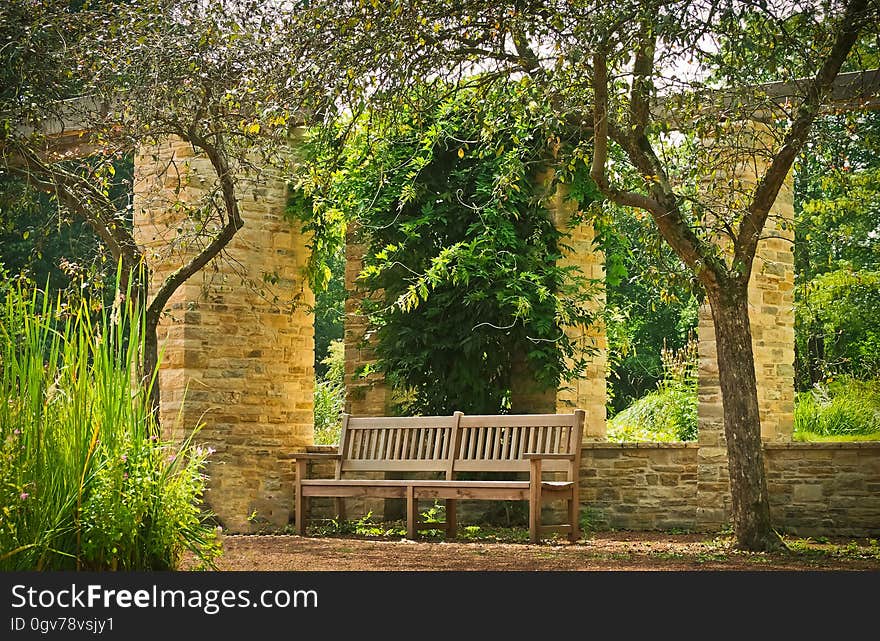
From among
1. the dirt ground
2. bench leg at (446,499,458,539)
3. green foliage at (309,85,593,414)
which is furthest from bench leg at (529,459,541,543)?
green foliage at (309,85,593,414)

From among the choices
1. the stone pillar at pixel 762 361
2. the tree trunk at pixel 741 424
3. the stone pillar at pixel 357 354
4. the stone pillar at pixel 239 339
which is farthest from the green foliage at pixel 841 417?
the stone pillar at pixel 239 339

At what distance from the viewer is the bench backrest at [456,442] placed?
7.44 metres

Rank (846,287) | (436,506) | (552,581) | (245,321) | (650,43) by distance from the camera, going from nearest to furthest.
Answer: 1. (552,581)
2. (650,43)
3. (436,506)
4. (245,321)
5. (846,287)

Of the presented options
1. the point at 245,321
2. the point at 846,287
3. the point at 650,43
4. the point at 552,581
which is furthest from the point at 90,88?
the point at 846,287

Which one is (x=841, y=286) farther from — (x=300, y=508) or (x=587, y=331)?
(x=300, y=508)

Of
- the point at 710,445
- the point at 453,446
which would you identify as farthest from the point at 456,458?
→ the point at 710,445

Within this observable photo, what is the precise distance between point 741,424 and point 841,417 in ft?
9.31

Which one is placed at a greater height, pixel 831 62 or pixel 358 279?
pixel 831 62

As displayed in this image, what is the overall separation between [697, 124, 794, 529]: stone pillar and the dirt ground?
0.54 meters

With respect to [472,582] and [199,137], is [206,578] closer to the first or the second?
[472,582]

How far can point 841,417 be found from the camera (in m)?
9.06

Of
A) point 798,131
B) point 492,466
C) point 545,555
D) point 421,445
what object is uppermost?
point 798,131

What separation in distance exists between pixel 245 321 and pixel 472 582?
6108mm

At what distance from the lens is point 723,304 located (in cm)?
674
